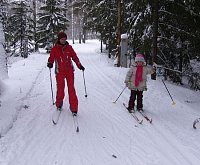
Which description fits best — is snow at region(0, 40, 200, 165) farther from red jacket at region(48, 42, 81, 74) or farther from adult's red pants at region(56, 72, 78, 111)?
red jacket at region(48, 42, 81, 74)

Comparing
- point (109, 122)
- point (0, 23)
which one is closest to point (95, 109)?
point (109, 122)

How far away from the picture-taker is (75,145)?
12.4 ft

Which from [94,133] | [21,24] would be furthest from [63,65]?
[21,24]

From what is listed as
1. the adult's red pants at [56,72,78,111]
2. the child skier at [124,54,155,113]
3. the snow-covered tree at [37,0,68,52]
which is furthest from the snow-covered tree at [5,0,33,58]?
the child skier at [124,54,155,113]

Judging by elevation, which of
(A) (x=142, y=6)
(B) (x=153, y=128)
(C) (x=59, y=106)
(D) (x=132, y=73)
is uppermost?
(A) (x=142, y=6)

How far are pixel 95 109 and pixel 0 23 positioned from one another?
5676mm

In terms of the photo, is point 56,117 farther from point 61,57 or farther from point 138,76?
point 138,76

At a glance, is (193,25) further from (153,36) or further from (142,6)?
(142,6)

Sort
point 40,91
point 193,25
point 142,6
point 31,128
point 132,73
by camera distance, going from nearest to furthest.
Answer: point 31,128
point 132,73
point 40,91
point 193,25
point 142,6

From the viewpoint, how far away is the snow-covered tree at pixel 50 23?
2475 cm

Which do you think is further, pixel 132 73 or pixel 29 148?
pixel 132 73

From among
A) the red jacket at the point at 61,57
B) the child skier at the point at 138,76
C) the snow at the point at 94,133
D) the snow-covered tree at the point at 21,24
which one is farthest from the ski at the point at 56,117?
the snow-covered tree at the point at 21,24

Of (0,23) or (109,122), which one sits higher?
(0,23)

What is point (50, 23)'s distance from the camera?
25000mm
